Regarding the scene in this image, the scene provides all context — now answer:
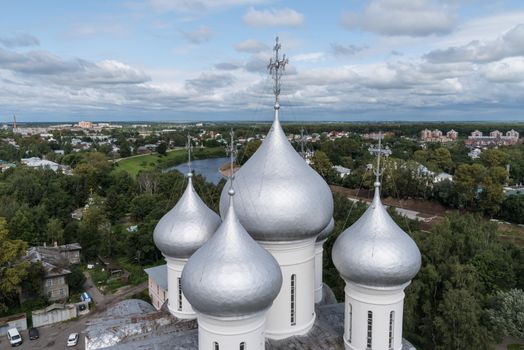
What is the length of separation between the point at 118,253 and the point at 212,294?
29.7m

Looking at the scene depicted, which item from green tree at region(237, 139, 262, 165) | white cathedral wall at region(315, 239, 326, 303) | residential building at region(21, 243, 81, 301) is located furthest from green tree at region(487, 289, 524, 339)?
residential building at region(21, 243, 81, 301)

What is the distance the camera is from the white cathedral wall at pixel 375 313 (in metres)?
11.1

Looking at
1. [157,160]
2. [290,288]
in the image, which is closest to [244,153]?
[290,288]

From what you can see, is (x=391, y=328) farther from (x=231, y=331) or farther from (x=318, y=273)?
(x=231, y=331)

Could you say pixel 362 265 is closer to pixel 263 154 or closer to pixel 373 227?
pixel 373 227

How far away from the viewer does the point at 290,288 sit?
470 inches

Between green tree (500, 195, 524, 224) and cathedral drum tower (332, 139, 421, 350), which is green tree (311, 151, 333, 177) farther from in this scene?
cathedral drum tower (332, 139, 421, 350)

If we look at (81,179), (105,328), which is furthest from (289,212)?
(81,179)

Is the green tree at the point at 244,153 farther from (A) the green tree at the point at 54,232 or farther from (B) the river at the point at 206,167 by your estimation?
(B) the river at the point at 206,167

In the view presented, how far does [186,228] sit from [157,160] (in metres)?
81.7

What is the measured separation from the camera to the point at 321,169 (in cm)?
6138

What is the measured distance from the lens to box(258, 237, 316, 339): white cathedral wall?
11727 millimetres

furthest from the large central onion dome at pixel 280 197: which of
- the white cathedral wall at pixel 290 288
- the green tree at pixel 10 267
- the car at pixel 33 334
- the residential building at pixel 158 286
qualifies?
the green tree at pixel 10 267

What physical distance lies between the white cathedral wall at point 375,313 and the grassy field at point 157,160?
230ft
